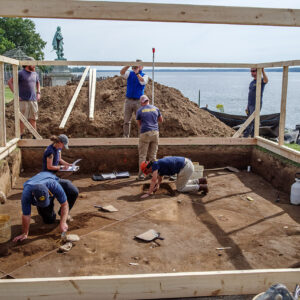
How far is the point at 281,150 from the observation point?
802cm

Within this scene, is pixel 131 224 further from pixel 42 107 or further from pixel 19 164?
pixel 42 107

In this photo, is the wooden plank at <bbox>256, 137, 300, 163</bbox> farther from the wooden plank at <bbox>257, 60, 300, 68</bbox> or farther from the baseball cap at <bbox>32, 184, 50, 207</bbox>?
the baseball cap at <bbox>32, 184, 50, 207</bbox>

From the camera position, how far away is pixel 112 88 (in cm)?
1448

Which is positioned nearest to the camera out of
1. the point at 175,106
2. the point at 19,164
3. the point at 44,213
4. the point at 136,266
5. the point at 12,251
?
the point at 136,266

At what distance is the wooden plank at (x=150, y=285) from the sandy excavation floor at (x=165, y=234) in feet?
2.39

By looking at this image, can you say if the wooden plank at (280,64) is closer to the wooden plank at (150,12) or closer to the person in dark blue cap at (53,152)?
the wooden plank at (150,12)

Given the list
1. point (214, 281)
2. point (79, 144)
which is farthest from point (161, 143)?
point (214, 281)

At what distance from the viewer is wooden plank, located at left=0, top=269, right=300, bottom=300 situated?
11.4 feet

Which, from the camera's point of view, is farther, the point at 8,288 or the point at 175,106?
the point at 175,106

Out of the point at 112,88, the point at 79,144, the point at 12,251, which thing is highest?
the point at 112,88

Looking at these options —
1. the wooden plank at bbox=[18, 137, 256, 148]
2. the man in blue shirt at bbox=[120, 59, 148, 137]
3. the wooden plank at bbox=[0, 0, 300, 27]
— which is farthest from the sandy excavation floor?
the wooden plank at bbox=[0, 0, 300, 27]

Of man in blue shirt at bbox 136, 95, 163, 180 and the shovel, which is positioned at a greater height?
man in blue shirt at bbox 136, 95, 163, 180

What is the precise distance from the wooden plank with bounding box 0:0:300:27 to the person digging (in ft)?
11.5

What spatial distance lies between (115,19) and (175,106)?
9890 millimetres
